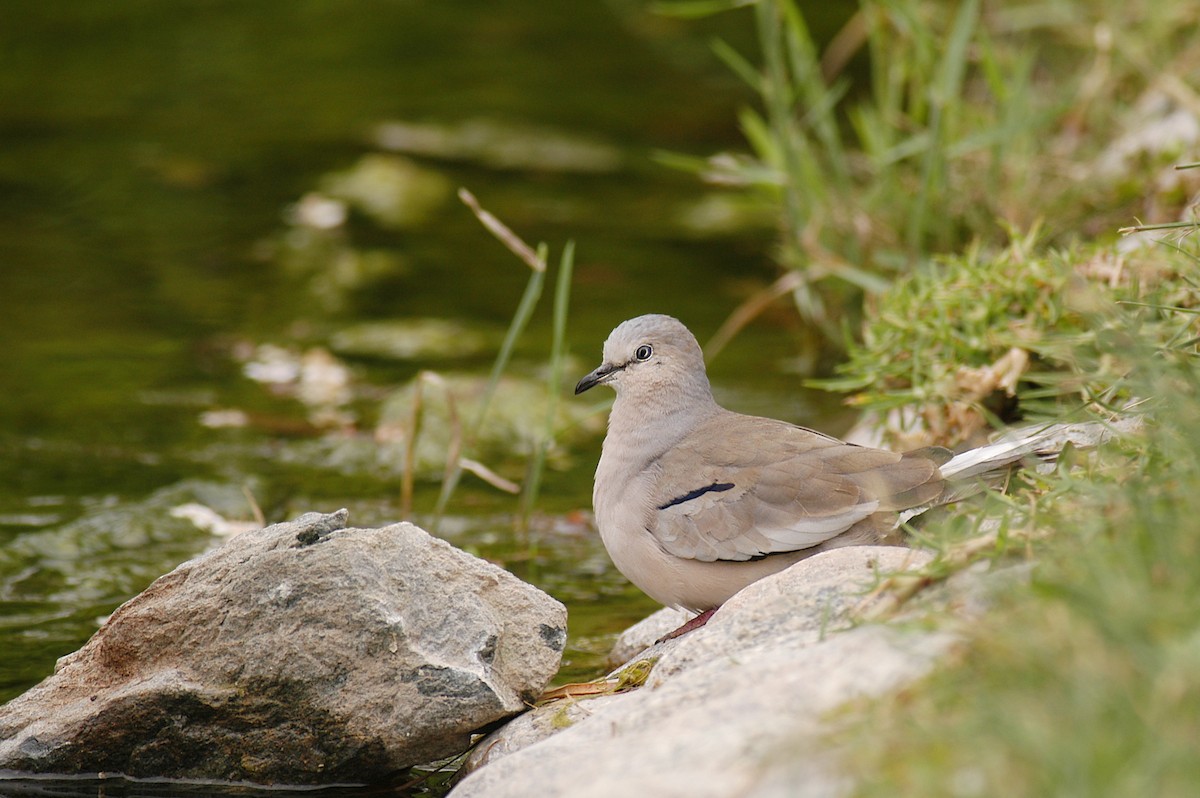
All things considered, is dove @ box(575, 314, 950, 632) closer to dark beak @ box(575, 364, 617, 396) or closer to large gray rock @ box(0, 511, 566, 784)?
dark beak @ box(575, 364, 617, 396)

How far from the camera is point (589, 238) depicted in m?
9.89

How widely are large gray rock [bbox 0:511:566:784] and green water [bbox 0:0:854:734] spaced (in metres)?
0.80

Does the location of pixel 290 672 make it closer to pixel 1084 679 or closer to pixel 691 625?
pixel 691 625

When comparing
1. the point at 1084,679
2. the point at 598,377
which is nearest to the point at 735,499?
the point at 598,377

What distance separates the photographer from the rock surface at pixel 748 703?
2.48m

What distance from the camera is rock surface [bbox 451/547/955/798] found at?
2.48 metres

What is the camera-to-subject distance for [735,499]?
164 inches

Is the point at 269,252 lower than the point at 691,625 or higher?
lower

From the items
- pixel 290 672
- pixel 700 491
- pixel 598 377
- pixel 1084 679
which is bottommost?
pixel 290 672

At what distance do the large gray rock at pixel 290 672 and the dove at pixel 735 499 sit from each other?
50cm

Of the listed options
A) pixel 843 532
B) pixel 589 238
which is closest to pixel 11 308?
pixel 589 238

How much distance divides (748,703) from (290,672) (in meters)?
1.44

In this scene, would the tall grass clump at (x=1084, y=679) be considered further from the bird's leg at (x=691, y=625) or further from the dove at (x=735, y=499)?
the bird's leg at (x=691, y=625)

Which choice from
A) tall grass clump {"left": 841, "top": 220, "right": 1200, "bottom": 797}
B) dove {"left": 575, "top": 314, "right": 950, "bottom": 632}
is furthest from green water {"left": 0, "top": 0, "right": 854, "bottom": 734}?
tall grass clump {"left": 841, "top": 220, "right": 1200, "bottom": 797}
